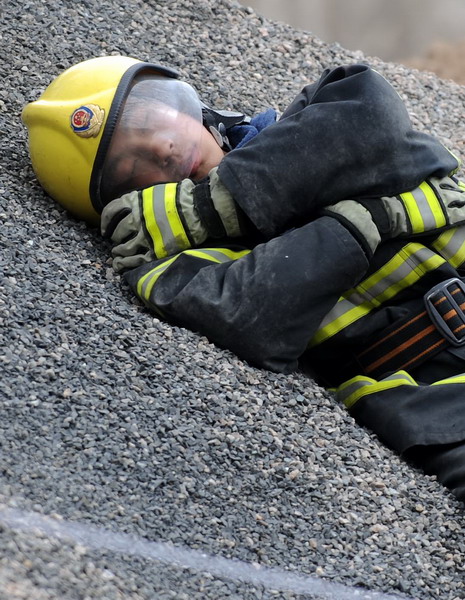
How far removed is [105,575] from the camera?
166 centimetres

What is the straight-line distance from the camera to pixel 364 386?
2430 mm

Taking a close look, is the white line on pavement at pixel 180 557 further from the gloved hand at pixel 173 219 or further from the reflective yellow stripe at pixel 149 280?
the gloved hand at pixel 173 219

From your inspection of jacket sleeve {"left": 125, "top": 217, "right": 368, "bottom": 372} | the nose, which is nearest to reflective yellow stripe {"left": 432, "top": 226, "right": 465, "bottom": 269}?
jacket sleeve {"left": 125, "top": 217, "right": 368, "bottom": 372}

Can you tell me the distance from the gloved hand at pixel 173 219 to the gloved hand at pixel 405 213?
267 millimetres

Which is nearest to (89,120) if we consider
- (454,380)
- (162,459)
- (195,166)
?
(195,166)

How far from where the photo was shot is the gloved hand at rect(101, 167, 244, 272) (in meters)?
2.50

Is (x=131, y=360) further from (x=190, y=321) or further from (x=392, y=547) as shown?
(x=392, y=547)

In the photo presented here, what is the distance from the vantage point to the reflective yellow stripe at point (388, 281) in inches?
97.2

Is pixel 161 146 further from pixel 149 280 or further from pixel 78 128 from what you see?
pixel 149 280

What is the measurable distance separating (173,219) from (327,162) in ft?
1.36

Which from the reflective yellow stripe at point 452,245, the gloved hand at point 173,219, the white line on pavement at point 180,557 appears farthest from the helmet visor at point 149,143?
the white line on pavement at point 180,557

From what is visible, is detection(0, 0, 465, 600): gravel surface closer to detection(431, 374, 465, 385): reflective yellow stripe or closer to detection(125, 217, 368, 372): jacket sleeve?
detection(125, 217, 368, 372): jacket sleeve

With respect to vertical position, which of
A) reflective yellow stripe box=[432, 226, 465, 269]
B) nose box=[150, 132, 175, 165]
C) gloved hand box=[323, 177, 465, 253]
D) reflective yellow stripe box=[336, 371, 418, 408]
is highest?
gloved hand box=[323, 177, 465, 253]

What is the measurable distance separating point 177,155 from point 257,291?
21.1 inches
